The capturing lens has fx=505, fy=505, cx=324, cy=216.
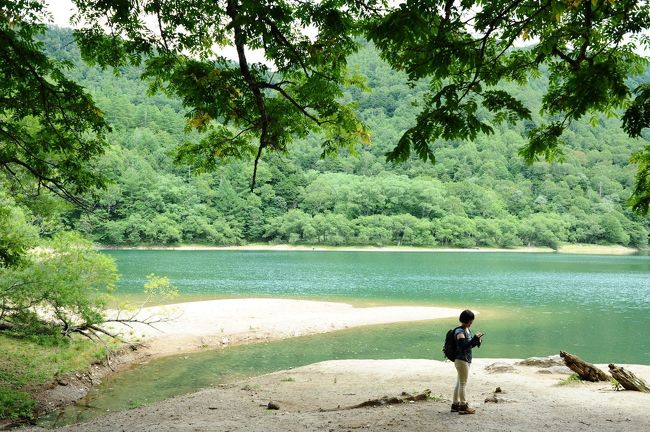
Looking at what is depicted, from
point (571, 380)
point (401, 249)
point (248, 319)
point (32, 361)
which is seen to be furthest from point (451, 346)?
point (401, 249)

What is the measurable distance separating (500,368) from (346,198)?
322ft

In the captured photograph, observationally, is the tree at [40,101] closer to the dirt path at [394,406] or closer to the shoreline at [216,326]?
the dirt path at [394,406]

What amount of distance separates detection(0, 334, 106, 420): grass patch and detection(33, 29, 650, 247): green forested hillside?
211 ft

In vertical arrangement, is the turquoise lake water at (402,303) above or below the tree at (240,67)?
below

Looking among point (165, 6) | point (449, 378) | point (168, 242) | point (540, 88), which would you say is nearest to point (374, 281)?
point (449, 378)

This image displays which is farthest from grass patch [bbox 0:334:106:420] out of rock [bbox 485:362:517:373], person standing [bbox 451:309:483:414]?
rock [bbox 485:362:517:373]

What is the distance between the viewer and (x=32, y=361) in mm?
14414

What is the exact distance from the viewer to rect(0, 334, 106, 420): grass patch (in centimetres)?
1182

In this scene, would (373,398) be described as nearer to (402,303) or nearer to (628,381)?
(628,381)

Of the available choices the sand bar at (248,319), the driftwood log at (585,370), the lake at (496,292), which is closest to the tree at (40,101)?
the sand bar at (248,319)

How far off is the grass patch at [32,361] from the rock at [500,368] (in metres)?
12.2

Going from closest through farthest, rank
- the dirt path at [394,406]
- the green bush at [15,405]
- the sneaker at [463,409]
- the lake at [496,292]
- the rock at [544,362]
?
1. the dirt path at [394,406]
2. the sneaker at [463,409]
3. the green bush at [15,405]
4. the rock at [544,362]
5. the lake at [496,292]

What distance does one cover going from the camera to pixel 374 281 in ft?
149

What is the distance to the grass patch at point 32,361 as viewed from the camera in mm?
11820
